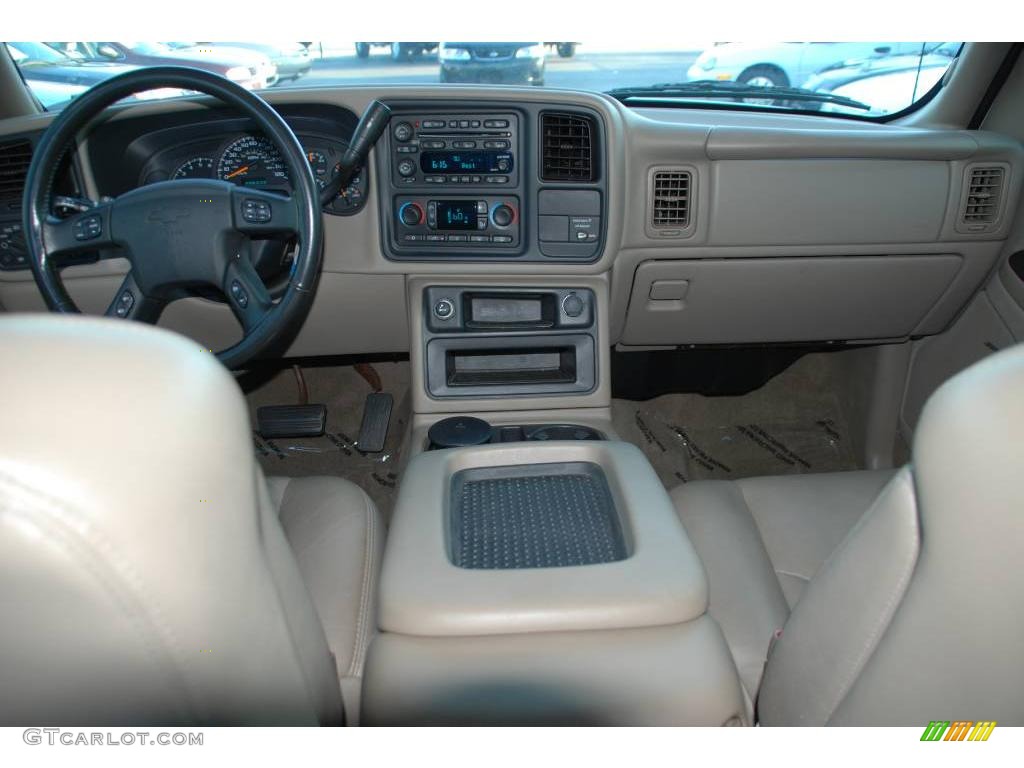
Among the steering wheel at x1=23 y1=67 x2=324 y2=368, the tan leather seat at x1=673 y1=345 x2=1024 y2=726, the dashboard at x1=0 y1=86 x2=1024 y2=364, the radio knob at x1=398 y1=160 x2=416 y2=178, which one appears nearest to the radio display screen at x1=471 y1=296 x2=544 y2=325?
the dashboard at x1=0 y1=86 x2=1024 y2=364

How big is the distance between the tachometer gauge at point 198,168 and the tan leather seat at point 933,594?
1650 millimetres

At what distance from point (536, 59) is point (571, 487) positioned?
116 cm

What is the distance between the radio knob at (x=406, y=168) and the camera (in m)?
1.83

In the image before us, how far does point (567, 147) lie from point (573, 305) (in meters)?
0.41

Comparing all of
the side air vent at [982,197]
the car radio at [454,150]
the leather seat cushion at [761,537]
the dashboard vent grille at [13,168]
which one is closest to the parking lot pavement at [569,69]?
the car radio at [454,150]

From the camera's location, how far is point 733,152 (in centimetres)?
183

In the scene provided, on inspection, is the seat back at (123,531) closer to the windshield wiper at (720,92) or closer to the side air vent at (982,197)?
the windshield wiper at (720,92)

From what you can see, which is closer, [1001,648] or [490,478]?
[1001,648]

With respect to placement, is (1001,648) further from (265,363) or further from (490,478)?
(265,363)

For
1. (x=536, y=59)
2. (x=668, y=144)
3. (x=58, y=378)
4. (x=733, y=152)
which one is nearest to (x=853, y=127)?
(x=733, y=152)

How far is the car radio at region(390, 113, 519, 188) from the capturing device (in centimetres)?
179

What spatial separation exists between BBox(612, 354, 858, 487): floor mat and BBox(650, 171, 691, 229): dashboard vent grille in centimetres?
82

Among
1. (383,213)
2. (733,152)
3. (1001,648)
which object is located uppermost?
(733,152)

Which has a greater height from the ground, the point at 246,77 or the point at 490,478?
the point at 246,77
